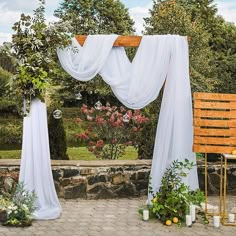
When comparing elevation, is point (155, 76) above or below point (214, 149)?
above

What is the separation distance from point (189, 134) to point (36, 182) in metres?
1.72

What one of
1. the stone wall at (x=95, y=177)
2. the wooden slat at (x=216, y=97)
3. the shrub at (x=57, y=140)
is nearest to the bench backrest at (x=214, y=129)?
the wooden slat at (x=216, y=97)

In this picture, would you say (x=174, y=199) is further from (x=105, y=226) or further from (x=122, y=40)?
(x=122, y=40)

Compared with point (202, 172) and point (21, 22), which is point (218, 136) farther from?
point (21, 22)

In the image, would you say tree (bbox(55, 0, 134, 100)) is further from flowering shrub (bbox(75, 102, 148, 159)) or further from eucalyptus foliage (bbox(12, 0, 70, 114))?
eucalyptus foliage (bbox(12, 0, 70, 114))

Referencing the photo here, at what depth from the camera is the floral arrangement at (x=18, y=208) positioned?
4758mm

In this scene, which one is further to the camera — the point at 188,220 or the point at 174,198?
the point at 174,198

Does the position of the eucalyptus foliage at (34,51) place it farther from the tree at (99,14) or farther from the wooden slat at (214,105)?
the tree at (99,14)

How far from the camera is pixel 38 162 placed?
16.7 feet

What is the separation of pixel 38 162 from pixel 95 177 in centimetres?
100

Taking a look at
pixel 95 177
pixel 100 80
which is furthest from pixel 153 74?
pixel 100 80

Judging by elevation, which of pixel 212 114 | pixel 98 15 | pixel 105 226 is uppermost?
pixel 98 15

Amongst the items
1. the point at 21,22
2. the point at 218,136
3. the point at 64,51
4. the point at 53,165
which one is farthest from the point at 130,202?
the point at 21,22

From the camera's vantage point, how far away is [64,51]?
17.4ft
